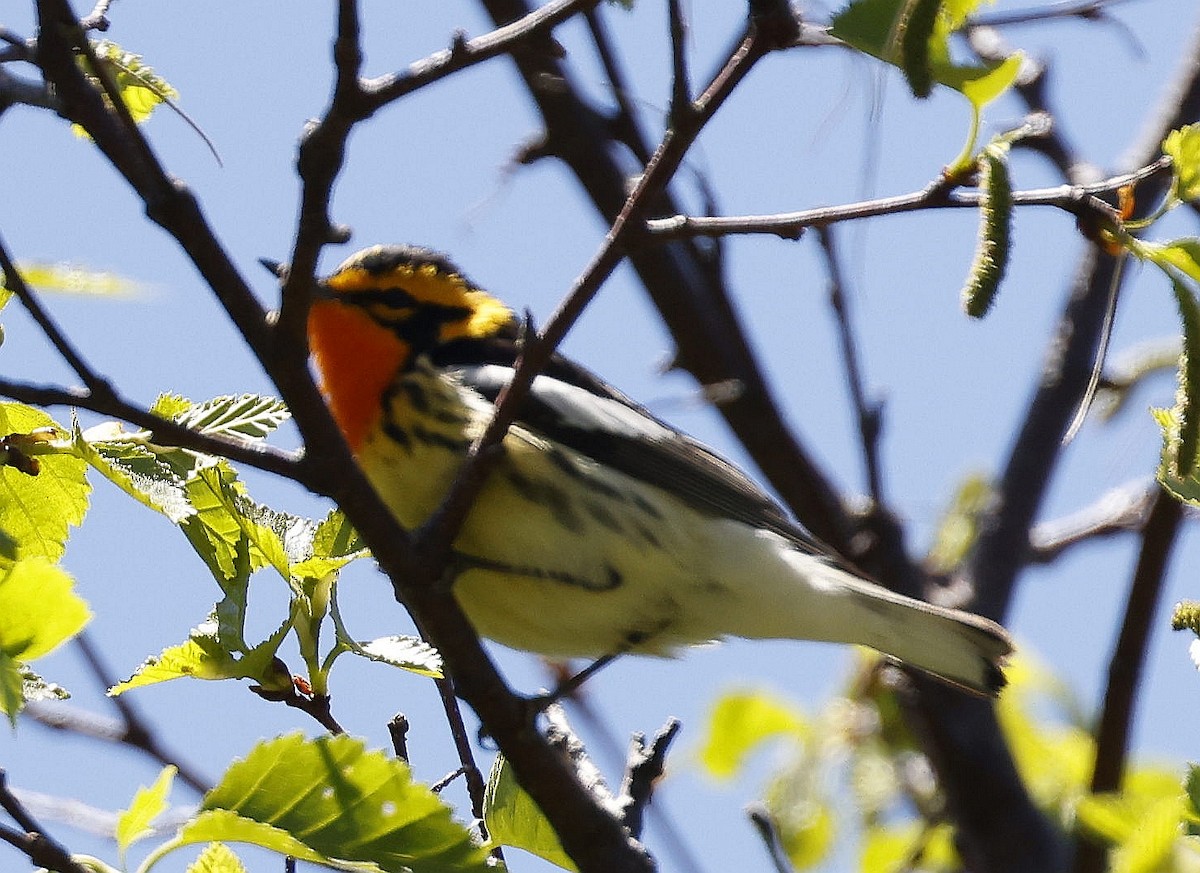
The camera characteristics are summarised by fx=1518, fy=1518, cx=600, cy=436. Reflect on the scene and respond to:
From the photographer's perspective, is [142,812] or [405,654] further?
[405,654]

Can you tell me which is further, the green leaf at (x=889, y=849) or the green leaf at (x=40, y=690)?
the green leaf at (x=889, y=849)

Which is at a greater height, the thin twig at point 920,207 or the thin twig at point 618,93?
the thin twig at point 618,93

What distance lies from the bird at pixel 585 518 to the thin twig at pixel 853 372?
12.5 inches

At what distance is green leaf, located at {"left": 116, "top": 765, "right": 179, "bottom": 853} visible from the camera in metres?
1.88

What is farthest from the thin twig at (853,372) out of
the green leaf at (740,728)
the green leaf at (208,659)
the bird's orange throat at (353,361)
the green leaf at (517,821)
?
the green leaf at (208,659)

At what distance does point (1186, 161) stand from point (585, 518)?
1772mm

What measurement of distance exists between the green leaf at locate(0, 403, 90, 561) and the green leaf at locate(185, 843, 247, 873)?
19.4 inches

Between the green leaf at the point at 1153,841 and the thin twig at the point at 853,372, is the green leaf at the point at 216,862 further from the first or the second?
the thin twig at the point at 853,372

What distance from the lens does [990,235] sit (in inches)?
65.2

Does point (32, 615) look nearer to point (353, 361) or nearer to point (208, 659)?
point (208, 659)

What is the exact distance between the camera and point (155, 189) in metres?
1.74

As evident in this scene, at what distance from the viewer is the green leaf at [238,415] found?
2127 millimetres

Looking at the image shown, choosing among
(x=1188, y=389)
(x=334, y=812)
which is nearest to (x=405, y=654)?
(x=334, y=812)

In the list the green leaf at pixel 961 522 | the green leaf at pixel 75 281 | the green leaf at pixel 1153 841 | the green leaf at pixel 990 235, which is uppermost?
the green leaf at pixel 961 522
